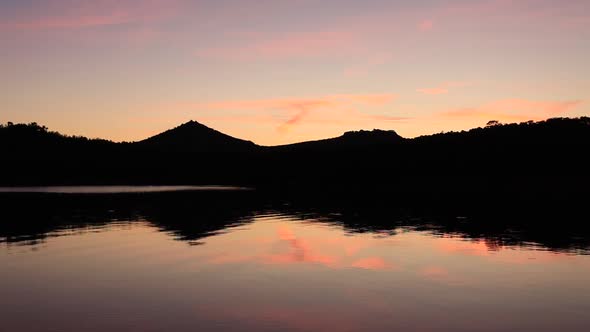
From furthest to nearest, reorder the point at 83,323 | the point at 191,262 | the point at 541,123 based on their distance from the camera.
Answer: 1. the point at 541,123
2. the point at 191,262
3. the point at 83,323

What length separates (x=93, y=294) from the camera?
20.2 m

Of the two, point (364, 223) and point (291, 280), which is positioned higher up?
point (364, 223)

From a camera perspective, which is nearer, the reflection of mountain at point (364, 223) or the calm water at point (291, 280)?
the calm water at point (291, 280)

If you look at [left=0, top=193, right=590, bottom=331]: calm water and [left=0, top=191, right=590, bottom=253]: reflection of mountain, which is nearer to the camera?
[left=0, top=193, right=590, bottom=331]: calm water

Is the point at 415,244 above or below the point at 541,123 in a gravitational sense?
below

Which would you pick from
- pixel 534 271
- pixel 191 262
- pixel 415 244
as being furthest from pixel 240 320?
pixel 415 244

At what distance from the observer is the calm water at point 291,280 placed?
16.7 m

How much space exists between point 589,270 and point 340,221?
2663cm

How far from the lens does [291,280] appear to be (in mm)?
23047

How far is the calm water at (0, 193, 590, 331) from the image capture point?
16.7m

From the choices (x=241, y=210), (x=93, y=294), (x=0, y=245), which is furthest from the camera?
(x=241, y=210)

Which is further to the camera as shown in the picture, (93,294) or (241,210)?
(241,210)

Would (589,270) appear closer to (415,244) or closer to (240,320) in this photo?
(415,244)

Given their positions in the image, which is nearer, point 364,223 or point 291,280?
point 291,280
